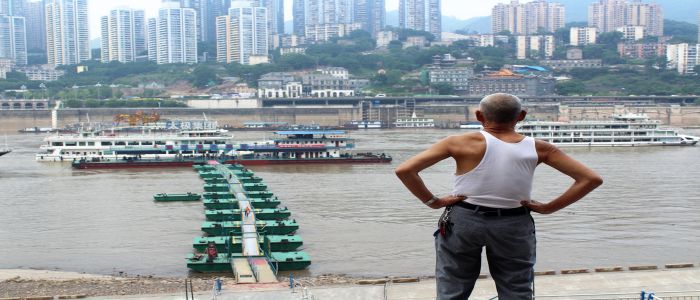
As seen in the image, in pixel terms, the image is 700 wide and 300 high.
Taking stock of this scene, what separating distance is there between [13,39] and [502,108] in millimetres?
89972

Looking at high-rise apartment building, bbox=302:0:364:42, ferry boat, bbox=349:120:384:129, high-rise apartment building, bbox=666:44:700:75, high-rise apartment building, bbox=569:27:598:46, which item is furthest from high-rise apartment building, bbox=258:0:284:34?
ferry boat, bbox=349:120:384:129

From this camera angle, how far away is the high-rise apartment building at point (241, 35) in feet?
260

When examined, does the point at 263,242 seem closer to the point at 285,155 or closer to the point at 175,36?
the point at 285,155

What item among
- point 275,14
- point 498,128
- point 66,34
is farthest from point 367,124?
point 275,14

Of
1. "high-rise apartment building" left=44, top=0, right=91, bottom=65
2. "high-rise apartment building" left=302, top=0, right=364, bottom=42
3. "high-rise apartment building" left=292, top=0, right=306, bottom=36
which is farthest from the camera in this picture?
"high-rise apartment building" left=292, top=0, right=306, bottom=36

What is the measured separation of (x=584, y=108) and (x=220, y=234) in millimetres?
42409

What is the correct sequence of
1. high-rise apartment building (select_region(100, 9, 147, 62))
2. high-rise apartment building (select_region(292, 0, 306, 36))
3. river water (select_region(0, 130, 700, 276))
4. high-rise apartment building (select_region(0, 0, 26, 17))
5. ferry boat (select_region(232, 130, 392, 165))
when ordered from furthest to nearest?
high-rise apartment building (select_region(292, 0, 306, 36))
high-rise apartment building (select_region(0, 0, 26, 17))
high-rise apartment building (select_region(100, 9, 147, 62))
ferry boat (select_region(232, 130, 392, 165))
river water (select_region(0, 130, 700, 276))

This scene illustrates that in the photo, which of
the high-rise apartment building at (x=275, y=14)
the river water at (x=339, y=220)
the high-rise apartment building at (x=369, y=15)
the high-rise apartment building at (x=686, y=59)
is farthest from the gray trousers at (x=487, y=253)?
the high-rise apartment building at (x=369, y=15)

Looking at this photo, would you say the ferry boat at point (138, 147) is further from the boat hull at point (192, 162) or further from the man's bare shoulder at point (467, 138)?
the man's bare shoulder at point (467, 138)

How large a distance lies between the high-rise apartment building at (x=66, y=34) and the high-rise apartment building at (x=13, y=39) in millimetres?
3771

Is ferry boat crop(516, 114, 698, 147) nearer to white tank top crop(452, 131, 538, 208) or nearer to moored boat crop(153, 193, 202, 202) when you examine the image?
moored boat crop(153, 193, 202, 202)

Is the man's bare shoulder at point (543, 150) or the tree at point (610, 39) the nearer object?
the man's bare shoulder at point (543, 150)

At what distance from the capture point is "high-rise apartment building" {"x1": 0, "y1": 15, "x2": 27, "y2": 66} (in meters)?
84.9

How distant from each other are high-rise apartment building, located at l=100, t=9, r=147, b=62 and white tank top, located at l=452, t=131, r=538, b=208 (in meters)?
82.9
